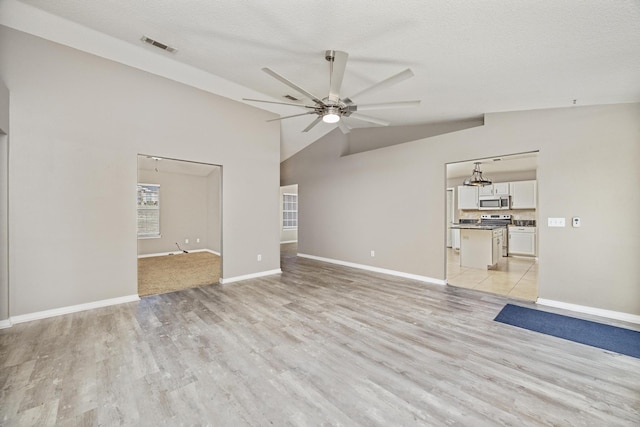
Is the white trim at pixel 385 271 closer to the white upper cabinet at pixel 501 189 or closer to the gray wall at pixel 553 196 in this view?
the gray wall at pixel 553 196

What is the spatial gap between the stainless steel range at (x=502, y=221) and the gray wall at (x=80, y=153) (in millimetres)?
7876

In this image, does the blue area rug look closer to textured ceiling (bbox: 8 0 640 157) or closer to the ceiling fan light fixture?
textured ceiling (bbox: 8 0 640 157)

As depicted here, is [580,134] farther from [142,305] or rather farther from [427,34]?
[142,305]

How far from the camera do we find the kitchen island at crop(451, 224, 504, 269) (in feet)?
18.7

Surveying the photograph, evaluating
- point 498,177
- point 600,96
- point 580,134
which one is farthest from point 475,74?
point 498,177

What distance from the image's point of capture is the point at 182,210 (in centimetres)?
795

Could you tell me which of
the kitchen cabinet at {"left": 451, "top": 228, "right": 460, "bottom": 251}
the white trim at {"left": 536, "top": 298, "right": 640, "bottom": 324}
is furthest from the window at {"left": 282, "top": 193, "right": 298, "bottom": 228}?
the white trim at {"left": 536, "top": 298, "right": 640, "bottom": 324}

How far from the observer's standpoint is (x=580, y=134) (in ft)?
10.9

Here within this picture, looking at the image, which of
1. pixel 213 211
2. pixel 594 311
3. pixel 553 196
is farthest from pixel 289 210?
pixel 594 311

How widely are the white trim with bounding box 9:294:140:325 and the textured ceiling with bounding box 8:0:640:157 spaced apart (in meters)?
3.30

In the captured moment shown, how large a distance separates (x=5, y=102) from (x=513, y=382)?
5.55 metres

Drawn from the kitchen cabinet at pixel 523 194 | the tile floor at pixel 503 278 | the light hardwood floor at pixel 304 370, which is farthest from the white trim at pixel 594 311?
the kitchen cabinet at pixel 523 194

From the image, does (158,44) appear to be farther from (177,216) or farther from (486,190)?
(486,190)

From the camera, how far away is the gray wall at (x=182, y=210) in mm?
7414
